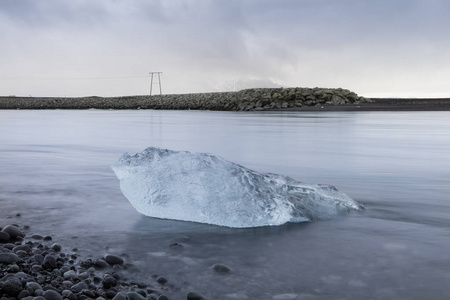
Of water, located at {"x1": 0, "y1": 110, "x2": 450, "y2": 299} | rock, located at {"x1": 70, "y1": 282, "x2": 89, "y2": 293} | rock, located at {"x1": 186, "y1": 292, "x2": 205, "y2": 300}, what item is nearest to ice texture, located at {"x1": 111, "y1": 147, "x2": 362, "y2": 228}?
water, located at {"x1": 0, "y1": 110, "x2": 450, "y2": 299}

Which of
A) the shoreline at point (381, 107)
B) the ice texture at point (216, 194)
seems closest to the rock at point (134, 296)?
the ice texture at point (216, 194)

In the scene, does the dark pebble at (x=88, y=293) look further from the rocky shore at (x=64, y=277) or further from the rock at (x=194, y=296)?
the rock at (x=194, y=296)

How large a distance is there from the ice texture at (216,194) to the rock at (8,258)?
1907 mm

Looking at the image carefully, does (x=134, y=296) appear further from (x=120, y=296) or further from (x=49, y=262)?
(x=49, y=262)

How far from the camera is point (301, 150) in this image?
13992 mm

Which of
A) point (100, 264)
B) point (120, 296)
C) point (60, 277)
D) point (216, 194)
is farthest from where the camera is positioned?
point (216, 194)

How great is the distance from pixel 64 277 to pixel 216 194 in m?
2.06

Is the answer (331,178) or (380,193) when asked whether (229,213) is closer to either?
(380,193)

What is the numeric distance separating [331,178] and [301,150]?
5236 millimetres

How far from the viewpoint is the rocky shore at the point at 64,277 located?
120 inches

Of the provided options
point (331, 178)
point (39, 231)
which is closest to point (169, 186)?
point (39, 231)

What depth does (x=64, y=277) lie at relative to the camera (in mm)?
3441

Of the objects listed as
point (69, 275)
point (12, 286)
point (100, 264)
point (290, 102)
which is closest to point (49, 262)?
point (69, 275)

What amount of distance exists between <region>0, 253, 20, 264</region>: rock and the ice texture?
6.25ft
